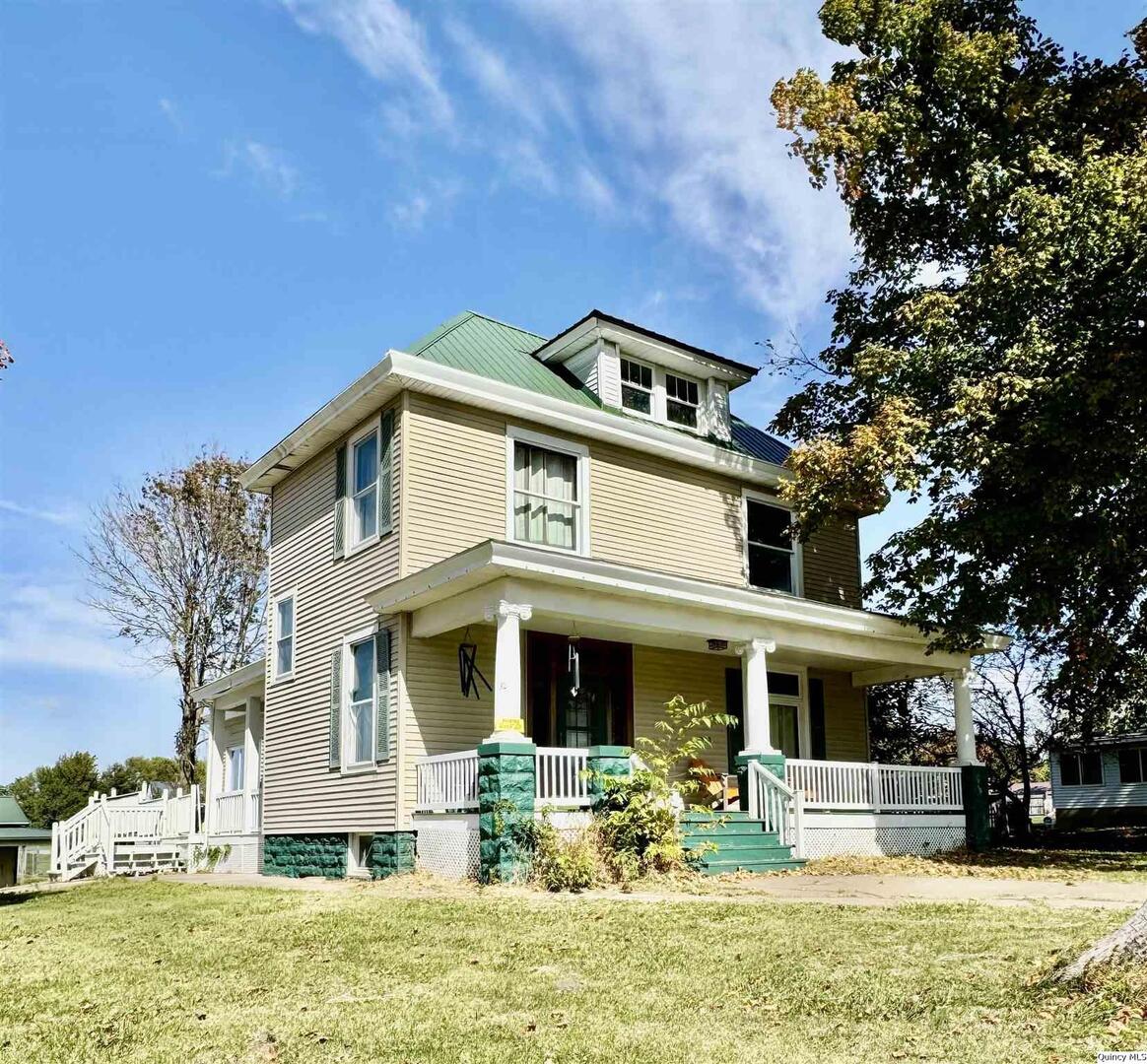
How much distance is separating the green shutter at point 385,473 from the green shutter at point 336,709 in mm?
2159

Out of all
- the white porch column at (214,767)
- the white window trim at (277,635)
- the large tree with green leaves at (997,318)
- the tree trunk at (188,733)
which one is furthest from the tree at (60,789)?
the large tree with green leaves at (997,318)

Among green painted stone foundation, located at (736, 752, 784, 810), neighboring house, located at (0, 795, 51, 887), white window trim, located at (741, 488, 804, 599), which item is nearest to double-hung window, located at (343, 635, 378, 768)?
green painted stone foundation, located at (736, 752, 784, 810)

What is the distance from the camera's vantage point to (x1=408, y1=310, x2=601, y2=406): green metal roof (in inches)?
666

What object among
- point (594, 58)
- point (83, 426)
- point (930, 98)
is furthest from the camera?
point (83, 426)

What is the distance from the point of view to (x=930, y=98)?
57.8ft

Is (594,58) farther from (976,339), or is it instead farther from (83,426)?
(83,426)

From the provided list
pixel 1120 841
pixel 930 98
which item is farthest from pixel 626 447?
pixel 1120 841

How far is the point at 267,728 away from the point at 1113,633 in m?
13.7

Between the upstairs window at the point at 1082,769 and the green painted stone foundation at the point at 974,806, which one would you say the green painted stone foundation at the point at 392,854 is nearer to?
the green painted stone foundation at the point at 974,806

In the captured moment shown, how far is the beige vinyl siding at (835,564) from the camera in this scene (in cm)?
1981

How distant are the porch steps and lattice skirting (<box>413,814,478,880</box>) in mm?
2478

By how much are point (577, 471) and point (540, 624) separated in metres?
2.73

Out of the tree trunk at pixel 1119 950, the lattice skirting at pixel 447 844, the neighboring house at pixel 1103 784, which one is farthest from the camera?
the neighboring house at pixel 1103 784

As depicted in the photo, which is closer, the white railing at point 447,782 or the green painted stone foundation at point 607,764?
the green painted stone foundation at point 607,764
